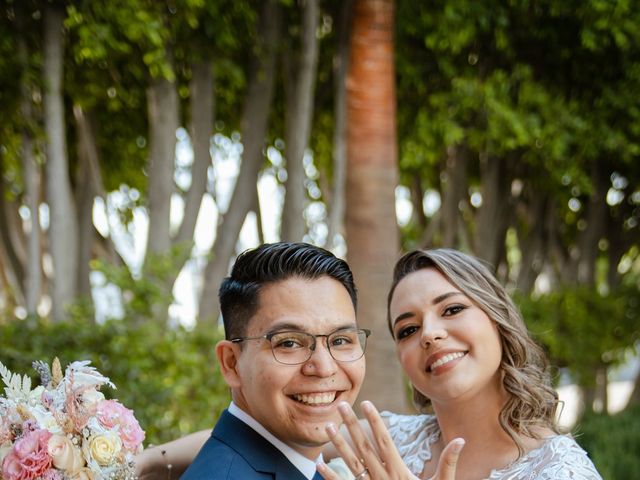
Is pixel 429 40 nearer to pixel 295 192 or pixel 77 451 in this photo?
pixel 295 192

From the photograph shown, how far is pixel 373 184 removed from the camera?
301 inches

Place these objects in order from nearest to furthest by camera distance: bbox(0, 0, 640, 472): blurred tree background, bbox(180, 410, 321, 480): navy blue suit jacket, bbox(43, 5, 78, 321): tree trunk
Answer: bbox(180, 410, 321, 480): navy blue suit jacket, bbox(0, 0, 640, 472): blurred tree background, bbox(43, 5, 78, 321): tree trunk

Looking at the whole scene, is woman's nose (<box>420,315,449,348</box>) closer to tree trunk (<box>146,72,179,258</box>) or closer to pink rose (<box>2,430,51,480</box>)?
pink rose (<box>2,430,51,480</box>)

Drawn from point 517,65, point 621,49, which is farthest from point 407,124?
point 621,49

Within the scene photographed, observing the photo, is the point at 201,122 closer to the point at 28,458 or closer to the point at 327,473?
the point at 28,458

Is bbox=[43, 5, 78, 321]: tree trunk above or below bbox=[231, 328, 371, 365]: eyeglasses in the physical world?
above

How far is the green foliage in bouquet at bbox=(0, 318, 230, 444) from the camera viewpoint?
6543 mm

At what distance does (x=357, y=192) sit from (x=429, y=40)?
2419mm

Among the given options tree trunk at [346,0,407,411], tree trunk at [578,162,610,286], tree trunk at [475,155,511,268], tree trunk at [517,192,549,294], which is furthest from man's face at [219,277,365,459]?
tree trunk at [517,192,549,294]

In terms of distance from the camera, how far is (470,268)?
10.8 feet

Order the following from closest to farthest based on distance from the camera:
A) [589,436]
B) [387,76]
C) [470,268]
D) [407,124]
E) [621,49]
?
1. [470,268]
2. [589,436]
3. [387,76]
4. [621,49]
5. [407,124]

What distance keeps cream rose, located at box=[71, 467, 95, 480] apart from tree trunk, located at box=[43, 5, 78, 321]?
540cm

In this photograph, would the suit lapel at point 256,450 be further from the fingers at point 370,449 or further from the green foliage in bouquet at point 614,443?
the green foliage in bouquet at point 614,443

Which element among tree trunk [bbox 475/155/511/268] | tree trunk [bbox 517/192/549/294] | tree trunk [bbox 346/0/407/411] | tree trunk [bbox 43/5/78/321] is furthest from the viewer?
tree trunk [bbox 517/192/549/294]
